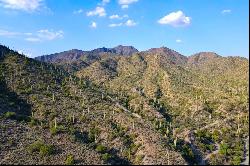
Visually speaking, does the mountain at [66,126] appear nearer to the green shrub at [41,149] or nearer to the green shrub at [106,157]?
the green shrub at [41,149]

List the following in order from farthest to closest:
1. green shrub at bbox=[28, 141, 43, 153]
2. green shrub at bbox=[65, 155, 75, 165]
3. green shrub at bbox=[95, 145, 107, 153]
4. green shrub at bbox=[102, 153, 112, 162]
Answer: green shrub at bbox=[95, 145, 107, 153]
green shrub at bbox=[28, 141, 43, 153]
green shrub at bbox=[102, 153, 112, 162]
green shrub at bbox=[65, 155, 75, 165]

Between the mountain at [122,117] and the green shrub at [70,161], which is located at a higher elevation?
the mountain at [122,117]

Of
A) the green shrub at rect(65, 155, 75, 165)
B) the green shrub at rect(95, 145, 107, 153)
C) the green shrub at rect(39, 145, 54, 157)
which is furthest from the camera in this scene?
the green shrub at rect(95, 145, 107, 153)

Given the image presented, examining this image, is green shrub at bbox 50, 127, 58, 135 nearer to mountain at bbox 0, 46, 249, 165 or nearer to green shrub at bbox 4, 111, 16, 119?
mountain at bbox 0, 46, 249, 165

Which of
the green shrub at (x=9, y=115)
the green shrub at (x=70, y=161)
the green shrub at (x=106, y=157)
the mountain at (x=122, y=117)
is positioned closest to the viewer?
the green shrub at (x=70, y=161)

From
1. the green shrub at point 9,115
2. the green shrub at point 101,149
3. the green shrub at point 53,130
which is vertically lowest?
the green shrub at point 101,149

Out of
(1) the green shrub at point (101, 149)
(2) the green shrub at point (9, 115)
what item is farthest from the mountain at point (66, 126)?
(2) the green shrub at point (9, 115)

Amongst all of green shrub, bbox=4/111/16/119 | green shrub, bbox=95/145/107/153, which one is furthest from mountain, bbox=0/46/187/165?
green shrub, bbox=4/111/16/119

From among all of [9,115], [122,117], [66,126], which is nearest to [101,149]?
[66,126]
